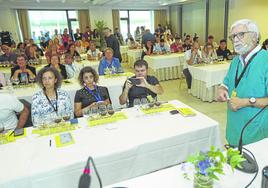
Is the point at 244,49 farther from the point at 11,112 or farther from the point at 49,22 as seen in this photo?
the point at 49,22

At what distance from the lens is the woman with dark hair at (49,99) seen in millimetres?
2271

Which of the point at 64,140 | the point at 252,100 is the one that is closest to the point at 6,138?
the point at 64,140

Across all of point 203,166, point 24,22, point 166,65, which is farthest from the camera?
point 24,22

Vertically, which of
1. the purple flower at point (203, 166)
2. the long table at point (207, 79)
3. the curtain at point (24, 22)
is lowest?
the long table at point (207, 79)

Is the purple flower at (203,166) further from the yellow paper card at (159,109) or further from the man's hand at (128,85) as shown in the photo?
the man's hand at (128,85)

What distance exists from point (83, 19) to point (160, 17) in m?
4.78

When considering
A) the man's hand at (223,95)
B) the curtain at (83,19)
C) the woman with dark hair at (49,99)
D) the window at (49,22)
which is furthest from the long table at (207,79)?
the window at (49,22)

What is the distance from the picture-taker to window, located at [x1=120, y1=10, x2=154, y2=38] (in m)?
13.0

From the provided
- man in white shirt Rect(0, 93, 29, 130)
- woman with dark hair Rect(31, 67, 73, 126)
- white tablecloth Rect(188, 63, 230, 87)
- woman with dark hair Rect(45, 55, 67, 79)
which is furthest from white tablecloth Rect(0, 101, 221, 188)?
woman with dark hair Rect(45, 55, 67, 79)

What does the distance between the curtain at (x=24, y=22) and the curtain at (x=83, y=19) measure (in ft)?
8.41

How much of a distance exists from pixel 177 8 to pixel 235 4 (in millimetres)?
4819

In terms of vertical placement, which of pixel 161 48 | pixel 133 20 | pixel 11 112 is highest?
pixel 133 20

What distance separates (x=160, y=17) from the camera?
1349 centimetres

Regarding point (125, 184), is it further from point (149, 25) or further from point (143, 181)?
point (149, 25)
